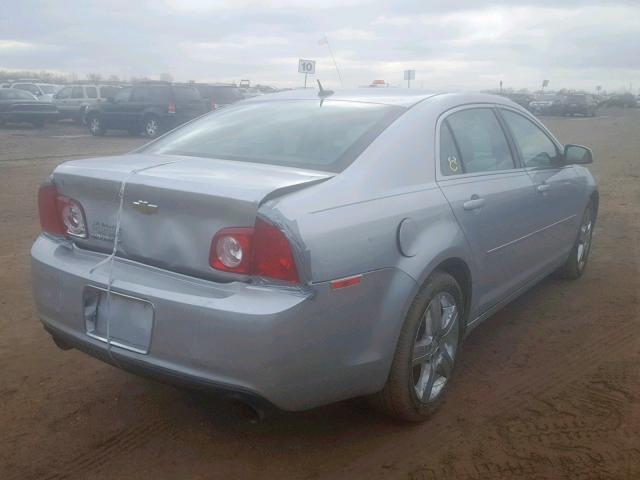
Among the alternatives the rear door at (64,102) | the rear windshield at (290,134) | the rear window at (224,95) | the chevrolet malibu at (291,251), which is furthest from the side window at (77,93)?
the chevrolet malibu at (291,251)

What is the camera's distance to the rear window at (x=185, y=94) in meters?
21.1

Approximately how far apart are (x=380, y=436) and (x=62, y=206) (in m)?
1.88

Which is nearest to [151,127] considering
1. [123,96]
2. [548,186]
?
[123,96]

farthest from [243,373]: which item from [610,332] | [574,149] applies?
[574,149]

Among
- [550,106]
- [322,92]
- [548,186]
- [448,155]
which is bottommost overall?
[550,106]

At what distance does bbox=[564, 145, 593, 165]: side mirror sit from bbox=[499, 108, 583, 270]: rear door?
0.05 m

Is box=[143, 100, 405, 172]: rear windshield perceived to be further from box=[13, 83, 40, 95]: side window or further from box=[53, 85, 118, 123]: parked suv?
box=[13, 83, 40, 95]: side window

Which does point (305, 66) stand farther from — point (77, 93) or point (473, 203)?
point (77, 93)

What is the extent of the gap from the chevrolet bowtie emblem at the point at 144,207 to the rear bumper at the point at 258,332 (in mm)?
241

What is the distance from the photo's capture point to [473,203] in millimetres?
3586

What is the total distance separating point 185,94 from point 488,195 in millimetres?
18770

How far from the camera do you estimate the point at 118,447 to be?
306 cm

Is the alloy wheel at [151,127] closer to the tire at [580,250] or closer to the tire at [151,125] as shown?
the tire at [151,125]

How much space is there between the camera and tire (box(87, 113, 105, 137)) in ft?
72.2
